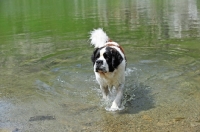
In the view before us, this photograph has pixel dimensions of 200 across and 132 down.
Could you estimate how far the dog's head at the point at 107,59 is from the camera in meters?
6.00

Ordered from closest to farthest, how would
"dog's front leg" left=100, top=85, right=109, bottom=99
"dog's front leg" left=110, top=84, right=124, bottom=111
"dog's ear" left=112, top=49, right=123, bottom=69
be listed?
"dog's ear" left=112, top=49, right=123, bottom=69 < "dog's front leg" left=110, top=84, right=124, bottom=111 < "dog's front leg" left=100, top=85, right=109, bottom=99

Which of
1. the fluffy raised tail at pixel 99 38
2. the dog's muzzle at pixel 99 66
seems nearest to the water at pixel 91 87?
the dog's muzzle at pixel 99 66

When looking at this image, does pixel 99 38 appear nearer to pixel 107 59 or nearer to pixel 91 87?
pixel 91 87

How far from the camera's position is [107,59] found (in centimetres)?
607

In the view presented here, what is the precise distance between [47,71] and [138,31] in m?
7.24

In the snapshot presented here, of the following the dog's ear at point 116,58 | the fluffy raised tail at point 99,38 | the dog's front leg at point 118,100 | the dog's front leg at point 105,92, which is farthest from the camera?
the fluffy raised tail at point 99,38

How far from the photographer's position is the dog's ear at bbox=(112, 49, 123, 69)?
6151 millimetres

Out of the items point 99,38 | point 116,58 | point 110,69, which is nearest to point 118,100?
point 110,69

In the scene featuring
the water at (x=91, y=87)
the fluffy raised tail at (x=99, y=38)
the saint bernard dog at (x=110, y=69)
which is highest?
the fluffy raised tail at (x=99, y=38)

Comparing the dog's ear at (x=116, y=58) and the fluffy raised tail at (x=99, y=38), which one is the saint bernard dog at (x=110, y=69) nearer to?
the dog's ear at (x=116, y=58)

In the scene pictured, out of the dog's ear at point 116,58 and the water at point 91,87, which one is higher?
the dog's ear at point 116,58

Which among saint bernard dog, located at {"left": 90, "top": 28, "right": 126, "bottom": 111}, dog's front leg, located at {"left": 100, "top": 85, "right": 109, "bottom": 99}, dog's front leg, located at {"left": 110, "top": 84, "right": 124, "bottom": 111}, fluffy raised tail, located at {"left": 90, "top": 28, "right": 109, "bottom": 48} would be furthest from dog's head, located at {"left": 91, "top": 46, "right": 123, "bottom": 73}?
fluffy raised tail, located at {"left": 90, "top": 28, "right": 109, "bottom": 48}

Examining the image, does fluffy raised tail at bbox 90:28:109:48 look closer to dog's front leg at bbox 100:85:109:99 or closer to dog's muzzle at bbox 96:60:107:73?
dog's front leg at bbox 100:85:109:99

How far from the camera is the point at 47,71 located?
9.34 metres
